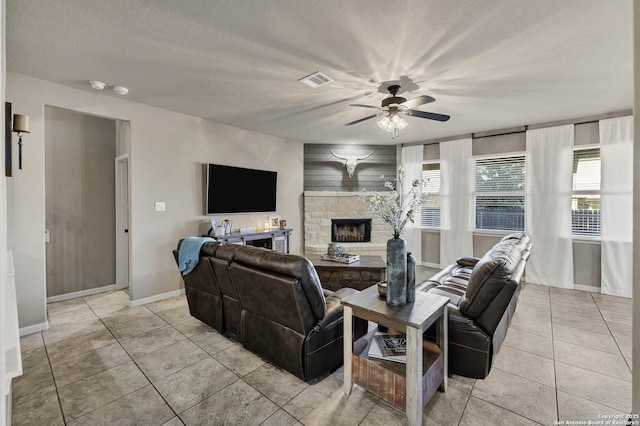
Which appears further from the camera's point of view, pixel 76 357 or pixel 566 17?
pixel 76 357

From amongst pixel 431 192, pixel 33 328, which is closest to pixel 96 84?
pixel 33 328

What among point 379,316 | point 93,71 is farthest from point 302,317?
point 93,71

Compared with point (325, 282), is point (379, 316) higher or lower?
higher

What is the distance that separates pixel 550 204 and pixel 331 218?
12.2 ft

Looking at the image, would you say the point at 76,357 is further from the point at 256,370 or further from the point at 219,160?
the point at 219,160

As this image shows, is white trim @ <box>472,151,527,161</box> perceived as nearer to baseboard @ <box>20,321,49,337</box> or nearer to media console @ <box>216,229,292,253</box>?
media console @ <box>216,229,292,253</box>

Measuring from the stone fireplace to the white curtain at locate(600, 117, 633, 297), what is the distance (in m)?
3.25

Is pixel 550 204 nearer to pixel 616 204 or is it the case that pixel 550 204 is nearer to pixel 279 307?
pixel 616 204

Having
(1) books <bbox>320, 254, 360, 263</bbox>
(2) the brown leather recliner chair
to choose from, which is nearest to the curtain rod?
(1) books <bbox>320, 254, 360, 263</bbox>

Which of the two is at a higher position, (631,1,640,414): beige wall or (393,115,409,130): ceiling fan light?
(393,115,409,130): ceiling fan light

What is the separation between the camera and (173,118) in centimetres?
407

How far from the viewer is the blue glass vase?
1901 mm

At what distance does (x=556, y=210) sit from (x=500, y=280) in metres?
3.51

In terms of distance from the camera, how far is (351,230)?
6.32 metres
